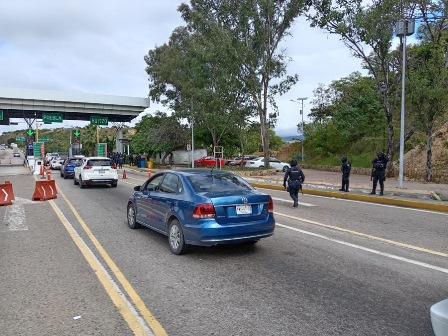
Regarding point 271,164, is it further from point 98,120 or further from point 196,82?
point 98,120

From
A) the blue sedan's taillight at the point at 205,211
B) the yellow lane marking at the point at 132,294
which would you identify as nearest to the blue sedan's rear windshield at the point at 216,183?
the blue sedan's taillight at the point at 205,211

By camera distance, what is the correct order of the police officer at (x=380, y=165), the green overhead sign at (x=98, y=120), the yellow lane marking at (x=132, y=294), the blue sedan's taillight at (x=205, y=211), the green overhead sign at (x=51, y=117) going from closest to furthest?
the yellow lane marking at (x=132, y=294) < the blue sedan's taillight at (x=205, y=211) < the police officer at (x=380, y=165) < the green overhead sign at (x=51, y=117) < the green overhead sign at (x=98, y=120)

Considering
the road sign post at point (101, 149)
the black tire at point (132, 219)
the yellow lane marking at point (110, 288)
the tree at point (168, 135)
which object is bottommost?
the yellow lane marking at point (110, 288)

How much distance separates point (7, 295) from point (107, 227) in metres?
4.23

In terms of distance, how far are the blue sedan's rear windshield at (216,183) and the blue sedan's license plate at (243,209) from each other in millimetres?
513

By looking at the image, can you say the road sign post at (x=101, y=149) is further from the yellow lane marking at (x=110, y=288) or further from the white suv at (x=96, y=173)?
the yellow lane marking at (x=110, y=288)

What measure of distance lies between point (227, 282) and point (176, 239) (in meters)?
1.69

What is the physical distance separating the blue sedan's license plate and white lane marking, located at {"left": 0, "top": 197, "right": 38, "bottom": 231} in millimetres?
5548

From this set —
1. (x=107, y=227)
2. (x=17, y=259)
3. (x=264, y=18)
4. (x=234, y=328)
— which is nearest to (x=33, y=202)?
(x=107, y=227)

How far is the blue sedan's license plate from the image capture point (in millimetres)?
6293

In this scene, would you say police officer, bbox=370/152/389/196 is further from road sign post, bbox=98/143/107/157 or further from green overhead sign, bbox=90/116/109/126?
road sign post, bbox=98/143/107/157

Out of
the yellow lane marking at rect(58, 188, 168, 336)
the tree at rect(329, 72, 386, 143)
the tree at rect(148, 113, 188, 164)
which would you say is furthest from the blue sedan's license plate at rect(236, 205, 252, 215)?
the tree at rect(148, 113, 188, 164)

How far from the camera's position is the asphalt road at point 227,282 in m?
3.94

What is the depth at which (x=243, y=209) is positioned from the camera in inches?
250
